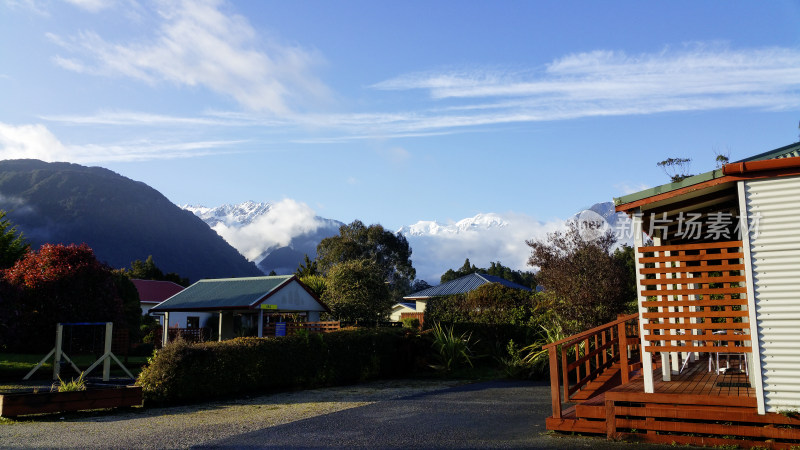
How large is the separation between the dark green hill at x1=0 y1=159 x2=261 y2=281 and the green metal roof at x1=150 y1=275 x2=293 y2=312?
109 m

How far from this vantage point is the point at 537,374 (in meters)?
15.9

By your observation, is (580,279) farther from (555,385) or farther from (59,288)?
(59,288)

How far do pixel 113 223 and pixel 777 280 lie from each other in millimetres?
161924

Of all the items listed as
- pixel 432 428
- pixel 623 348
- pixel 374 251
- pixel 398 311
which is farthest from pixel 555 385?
pixel 374 251

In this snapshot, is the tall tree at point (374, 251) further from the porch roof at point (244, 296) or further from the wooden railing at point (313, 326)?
the wooden railing at point (313, 326)

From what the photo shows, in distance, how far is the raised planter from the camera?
10.1 meters

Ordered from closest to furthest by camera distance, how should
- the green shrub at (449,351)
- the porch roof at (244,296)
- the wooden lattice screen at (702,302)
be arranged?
the wooden lattice screen at (702,302) → the green shrub at (449,351) → the porch roof at (244,296)

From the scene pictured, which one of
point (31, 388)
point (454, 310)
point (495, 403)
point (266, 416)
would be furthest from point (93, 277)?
point (495, 403)

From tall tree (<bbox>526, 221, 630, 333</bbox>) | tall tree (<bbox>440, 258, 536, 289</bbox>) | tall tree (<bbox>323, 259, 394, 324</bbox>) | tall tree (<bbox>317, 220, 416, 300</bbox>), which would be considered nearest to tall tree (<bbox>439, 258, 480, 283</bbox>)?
tall tree (<bbox>440, 258, 536, 289</bbox>)

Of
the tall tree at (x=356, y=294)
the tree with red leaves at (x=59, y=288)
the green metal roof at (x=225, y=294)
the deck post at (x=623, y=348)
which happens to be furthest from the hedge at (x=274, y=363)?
the tall tree at (x=356, y=294)

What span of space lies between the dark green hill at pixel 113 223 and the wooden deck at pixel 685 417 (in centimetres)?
13831

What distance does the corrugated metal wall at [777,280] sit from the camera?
694 cm

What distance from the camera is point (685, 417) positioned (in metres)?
7.42

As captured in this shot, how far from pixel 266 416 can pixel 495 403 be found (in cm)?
417
